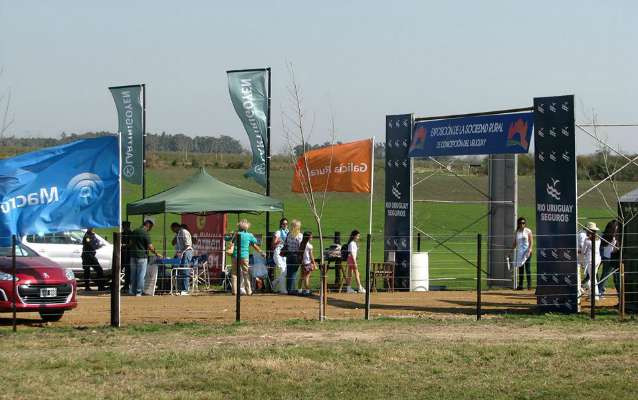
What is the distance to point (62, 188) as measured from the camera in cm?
1527

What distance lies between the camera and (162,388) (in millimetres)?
10680

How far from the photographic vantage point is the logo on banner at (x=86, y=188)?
15406mm

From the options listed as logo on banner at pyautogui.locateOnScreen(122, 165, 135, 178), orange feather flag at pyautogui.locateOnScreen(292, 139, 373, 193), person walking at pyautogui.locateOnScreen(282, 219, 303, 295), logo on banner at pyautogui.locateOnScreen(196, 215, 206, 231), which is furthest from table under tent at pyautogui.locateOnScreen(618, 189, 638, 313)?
logo on banner at pyautogui.locateOnScreen(122, 165, 135, 178)

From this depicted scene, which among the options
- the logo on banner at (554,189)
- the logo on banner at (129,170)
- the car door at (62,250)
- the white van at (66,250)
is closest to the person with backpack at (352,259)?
the logo on banner at (554,189)

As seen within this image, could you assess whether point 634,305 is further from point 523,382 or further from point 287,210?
point 287,210

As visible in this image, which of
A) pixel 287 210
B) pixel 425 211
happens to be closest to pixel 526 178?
pixel 425 211

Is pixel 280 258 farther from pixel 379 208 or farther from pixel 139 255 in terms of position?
pixel 379 208

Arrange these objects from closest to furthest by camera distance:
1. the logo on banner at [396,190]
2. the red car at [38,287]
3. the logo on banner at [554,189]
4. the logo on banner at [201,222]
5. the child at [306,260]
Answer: the red car at [38,287]
the logo on banner at [554,189]
the child at [306,260]
the logo on banner at [396,190]
the logo on banner at [201,222]

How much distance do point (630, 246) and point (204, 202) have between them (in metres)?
9.40

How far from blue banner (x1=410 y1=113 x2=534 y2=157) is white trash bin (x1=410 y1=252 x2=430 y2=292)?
2294mm

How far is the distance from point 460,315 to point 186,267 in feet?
22.9

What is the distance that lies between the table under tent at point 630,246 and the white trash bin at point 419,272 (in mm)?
5535

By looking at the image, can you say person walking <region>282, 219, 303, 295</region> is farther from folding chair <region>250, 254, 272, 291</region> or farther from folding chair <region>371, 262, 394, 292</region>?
folding chair <region>371, 262, 394, 292</region>

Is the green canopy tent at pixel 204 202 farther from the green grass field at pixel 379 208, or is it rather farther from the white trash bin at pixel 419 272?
the green grass field at pixel 379 208
